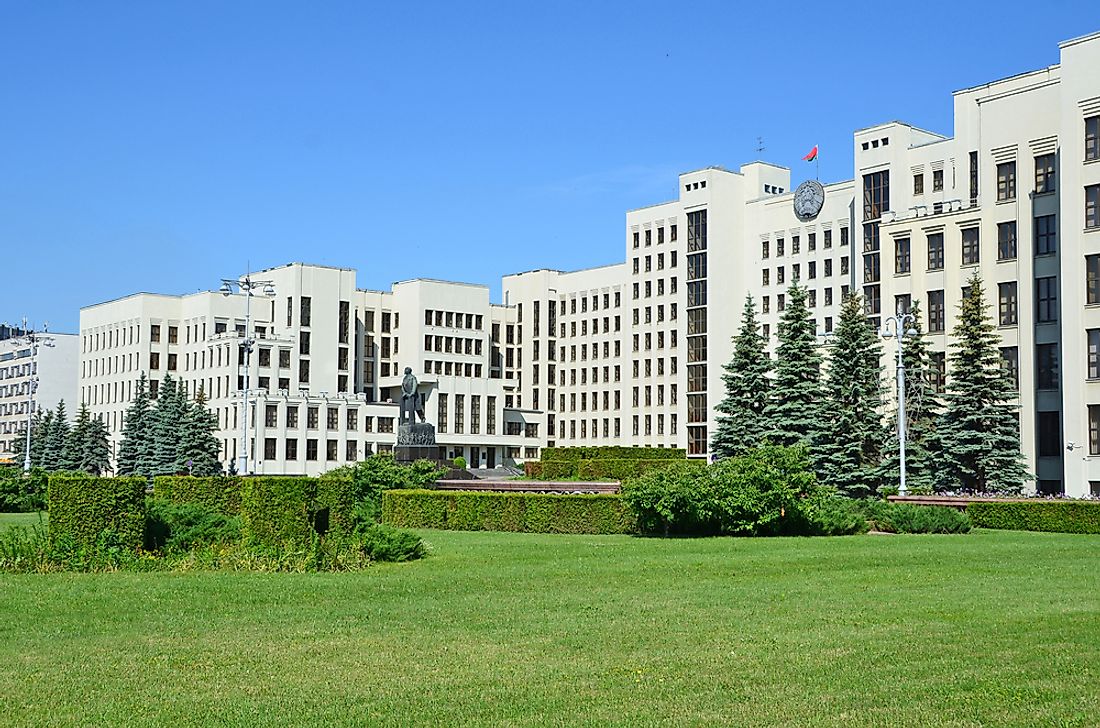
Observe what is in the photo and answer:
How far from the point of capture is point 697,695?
995cm

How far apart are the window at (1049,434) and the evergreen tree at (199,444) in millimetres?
49210

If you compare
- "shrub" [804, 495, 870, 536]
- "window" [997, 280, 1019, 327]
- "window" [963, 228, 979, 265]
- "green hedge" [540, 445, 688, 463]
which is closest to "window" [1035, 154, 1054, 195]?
"window" [963, 228, 979, 265]

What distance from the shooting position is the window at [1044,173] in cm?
5984

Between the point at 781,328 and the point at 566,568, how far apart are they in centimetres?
3530

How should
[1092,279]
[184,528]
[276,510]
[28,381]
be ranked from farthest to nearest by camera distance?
[28,381] → [1092,279] → [184,528] → [276,510]

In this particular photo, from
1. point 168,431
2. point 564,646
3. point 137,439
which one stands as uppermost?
point 168,431

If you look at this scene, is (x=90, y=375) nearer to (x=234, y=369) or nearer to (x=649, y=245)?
(x=234, y=369)

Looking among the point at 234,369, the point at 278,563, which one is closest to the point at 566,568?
the point at 278,563

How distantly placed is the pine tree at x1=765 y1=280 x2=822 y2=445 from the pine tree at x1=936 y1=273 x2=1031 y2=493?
17.6 feet

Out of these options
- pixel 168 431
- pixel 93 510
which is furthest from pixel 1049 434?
pixel 168 431

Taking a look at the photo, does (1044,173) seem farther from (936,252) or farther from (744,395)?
(744,395)

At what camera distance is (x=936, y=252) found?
213ft

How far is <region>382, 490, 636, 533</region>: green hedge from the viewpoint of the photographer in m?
31.9

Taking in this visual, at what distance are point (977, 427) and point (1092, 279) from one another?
8.11m
